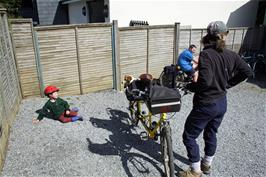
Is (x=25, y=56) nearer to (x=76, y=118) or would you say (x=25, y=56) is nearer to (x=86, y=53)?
(x=86, y=53)

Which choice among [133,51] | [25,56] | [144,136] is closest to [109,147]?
[144,136]

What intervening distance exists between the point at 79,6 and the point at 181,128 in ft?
31.8

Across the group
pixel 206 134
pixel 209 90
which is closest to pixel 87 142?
pixel 206 134

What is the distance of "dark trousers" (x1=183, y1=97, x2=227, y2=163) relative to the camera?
8.39 feet

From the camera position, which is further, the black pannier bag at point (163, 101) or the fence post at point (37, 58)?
the fence post at point (37, 58)

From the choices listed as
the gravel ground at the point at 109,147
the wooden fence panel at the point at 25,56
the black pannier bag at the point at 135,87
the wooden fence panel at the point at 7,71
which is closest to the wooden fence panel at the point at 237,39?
the gravel ground at the point at 109,147

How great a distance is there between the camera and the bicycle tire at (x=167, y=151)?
270 cm

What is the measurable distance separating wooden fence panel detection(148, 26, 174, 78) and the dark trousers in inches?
165

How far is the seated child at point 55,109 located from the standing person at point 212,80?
260cm

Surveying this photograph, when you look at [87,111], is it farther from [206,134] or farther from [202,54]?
[202,54]

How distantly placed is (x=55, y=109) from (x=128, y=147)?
166cm

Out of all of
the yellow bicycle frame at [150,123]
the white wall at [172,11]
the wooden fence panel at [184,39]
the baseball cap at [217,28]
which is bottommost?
the yellow bicycle frame at [150,123]

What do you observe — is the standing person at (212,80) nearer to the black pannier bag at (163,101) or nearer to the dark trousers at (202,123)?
the dark trousers at (202,123)

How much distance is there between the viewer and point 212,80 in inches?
96.4
